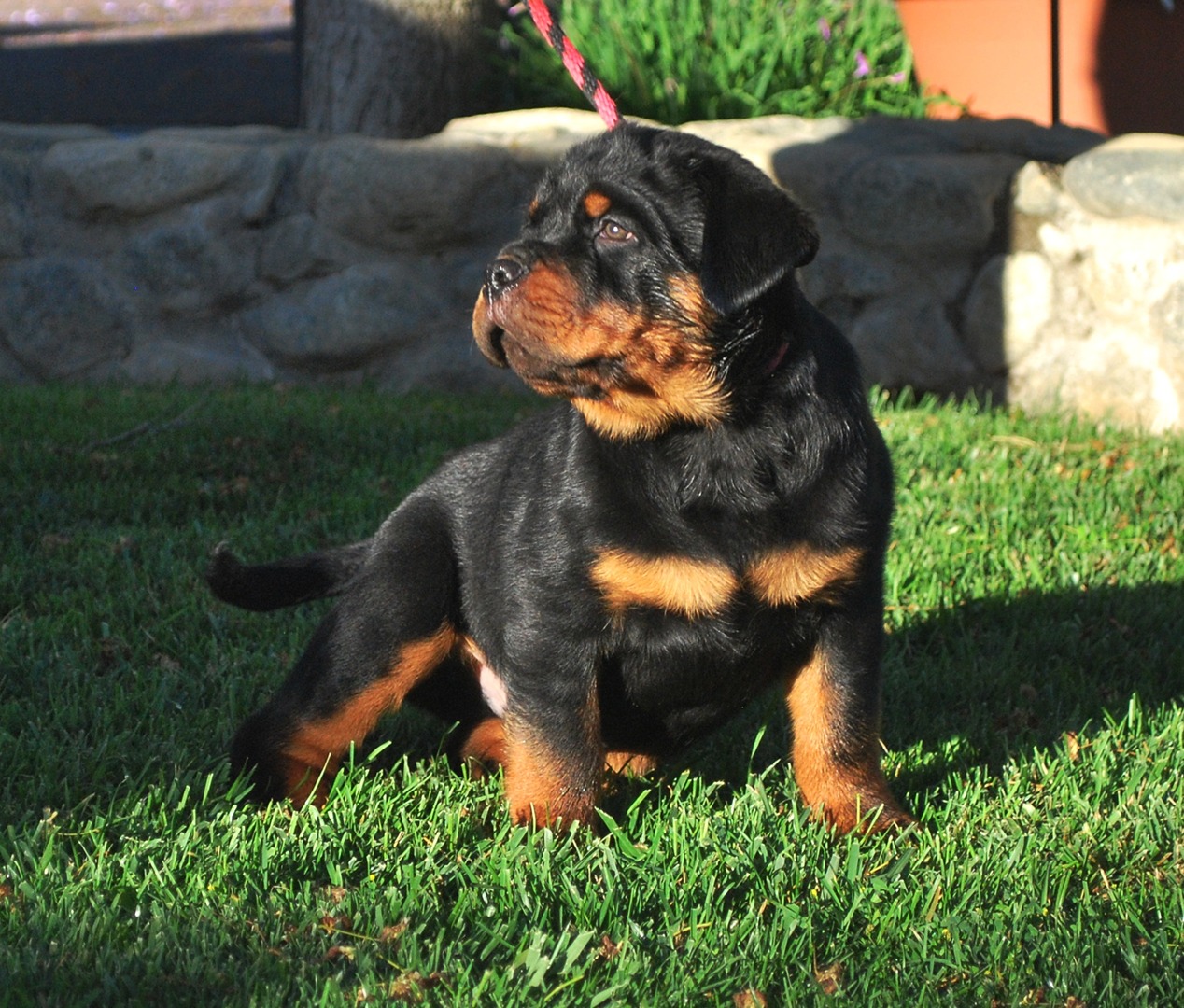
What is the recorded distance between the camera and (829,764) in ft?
9.31

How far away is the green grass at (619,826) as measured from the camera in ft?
7.32

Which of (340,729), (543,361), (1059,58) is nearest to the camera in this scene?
(543,361)

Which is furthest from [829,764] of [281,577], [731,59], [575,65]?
[731,59]

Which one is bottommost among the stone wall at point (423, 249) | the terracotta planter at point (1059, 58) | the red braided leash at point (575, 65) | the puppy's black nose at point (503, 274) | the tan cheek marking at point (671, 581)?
the stone wall at point (423, 249)

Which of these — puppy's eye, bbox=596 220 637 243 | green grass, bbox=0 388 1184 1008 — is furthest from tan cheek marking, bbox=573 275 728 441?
green grass, bbox=0 388 1184 1008

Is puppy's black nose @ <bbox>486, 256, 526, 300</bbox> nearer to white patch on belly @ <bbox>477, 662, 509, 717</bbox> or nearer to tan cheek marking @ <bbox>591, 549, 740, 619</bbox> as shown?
tan cheek marking @ <bbox>591, 549, 740, 619</bbox>

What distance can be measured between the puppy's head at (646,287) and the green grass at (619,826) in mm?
876

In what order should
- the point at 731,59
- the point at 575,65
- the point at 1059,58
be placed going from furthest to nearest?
the point at 731,59, the point at 1059,58, the point at 575,65

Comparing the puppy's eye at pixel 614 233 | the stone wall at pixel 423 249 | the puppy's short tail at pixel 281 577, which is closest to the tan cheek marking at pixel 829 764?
the puppy's eye at pixel 614 233

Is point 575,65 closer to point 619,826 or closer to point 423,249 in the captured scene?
point 619,826

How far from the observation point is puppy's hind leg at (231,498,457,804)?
117 inches

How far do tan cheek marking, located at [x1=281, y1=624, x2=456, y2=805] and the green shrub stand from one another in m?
4.83

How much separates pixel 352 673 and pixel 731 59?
526 cm

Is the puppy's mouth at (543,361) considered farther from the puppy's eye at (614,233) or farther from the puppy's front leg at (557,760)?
the puppy's front leg at (557,760)
